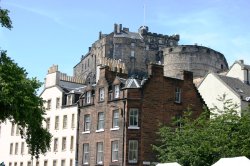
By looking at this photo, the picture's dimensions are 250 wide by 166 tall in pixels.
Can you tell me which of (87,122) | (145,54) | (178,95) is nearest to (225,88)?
(178,95)

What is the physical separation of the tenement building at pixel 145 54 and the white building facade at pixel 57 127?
48100 millimetres

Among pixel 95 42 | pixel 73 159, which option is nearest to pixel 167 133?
pixel 73 159

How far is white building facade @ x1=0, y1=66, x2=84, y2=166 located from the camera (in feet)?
209

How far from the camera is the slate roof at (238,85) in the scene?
68363 mm

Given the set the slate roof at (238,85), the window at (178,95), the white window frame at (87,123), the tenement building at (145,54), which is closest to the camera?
the window at (178,95)

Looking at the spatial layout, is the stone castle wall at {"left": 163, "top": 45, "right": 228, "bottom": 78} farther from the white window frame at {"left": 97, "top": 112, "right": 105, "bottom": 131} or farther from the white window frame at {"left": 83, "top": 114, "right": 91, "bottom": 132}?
the white window frame at {"left": 97, "top": 112, "right": 105, "bottom": 131}

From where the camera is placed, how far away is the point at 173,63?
12131 cm

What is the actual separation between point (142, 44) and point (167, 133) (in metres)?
85.4

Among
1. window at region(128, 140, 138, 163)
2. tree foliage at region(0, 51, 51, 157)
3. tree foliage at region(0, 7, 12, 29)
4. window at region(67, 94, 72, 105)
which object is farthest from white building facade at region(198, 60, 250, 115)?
tree foliage at region(0, 7, 12, 29)

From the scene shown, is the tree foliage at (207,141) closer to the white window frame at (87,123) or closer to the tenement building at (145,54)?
the white window frame at (87,123)

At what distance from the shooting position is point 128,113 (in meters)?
54.5

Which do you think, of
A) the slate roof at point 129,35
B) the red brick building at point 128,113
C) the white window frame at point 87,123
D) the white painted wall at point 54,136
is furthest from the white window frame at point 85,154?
the slate roof at point 129,35

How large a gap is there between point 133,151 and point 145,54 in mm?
83199

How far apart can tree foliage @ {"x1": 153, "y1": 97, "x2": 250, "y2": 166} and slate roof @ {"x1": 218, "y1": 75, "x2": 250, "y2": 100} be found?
16.7 meters
